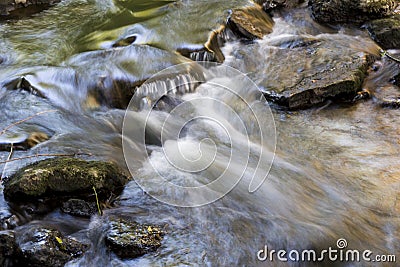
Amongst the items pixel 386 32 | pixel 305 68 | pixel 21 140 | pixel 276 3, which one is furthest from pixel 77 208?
pixel 276 3

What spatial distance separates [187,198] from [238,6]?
493cm

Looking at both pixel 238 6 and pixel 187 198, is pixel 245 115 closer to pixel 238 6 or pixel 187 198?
pixel 187 198

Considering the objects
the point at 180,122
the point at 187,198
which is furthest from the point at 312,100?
the point at 187,198

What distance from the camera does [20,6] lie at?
332 inches

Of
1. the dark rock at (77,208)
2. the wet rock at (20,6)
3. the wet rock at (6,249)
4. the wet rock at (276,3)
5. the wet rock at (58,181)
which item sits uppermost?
the wet rock at (20,6)

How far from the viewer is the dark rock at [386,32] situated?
7.03 metres

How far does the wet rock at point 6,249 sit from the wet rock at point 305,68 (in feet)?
12.7

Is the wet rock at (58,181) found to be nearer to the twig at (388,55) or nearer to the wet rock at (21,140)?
the wet rock at (21,140)

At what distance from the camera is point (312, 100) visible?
5.61 meters

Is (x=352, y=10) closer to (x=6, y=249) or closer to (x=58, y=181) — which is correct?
(x=58, y=181)

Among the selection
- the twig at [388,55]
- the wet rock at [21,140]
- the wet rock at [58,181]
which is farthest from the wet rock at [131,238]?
the twig at [388,55]

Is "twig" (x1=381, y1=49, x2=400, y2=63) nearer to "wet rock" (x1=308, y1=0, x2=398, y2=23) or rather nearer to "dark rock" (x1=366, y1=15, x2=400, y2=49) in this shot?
"dark rock" (x1=366, y1=15, x2=400, y2=49)

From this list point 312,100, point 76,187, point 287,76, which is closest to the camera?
point 76,187

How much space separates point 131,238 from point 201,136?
1.97 m
